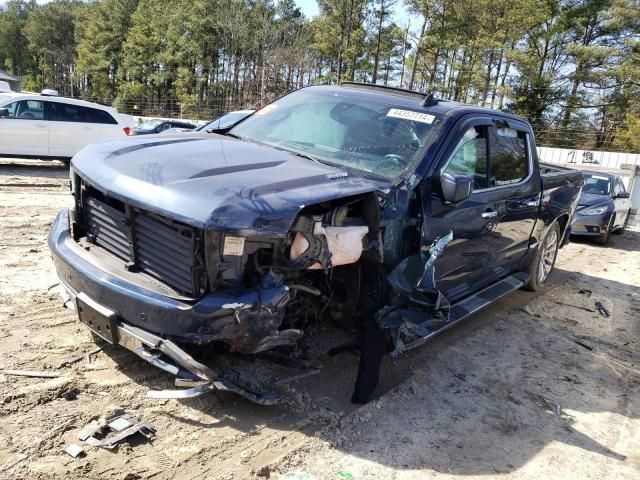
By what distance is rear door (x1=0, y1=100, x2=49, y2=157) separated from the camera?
11.3 metres

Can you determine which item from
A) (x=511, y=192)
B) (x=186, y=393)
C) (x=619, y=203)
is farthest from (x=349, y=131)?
(x=619, y=203)

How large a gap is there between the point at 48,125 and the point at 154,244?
1065cm

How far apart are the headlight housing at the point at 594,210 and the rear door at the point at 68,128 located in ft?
36.4

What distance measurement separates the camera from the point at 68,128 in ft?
39.7

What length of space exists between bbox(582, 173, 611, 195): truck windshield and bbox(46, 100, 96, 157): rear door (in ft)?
38.4

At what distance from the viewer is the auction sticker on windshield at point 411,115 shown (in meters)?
3.99

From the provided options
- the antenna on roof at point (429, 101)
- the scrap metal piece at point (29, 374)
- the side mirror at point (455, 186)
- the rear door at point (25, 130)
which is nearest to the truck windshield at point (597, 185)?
the antenna on roof at point (429, 101)

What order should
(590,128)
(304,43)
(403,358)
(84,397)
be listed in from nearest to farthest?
(84,397) → (403,358) → (590,128) → (304,43)

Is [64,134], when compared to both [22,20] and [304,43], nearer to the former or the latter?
[304,43]

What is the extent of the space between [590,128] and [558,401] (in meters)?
36.2

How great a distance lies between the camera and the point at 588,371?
14.6ft

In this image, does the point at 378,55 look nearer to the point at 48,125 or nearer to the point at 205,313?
the point at 48,125

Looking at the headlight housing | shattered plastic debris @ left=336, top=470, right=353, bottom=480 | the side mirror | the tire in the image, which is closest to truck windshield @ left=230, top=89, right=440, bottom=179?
the side mirror

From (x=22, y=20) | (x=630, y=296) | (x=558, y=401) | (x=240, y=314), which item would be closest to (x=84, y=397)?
(x=240, y=314)
